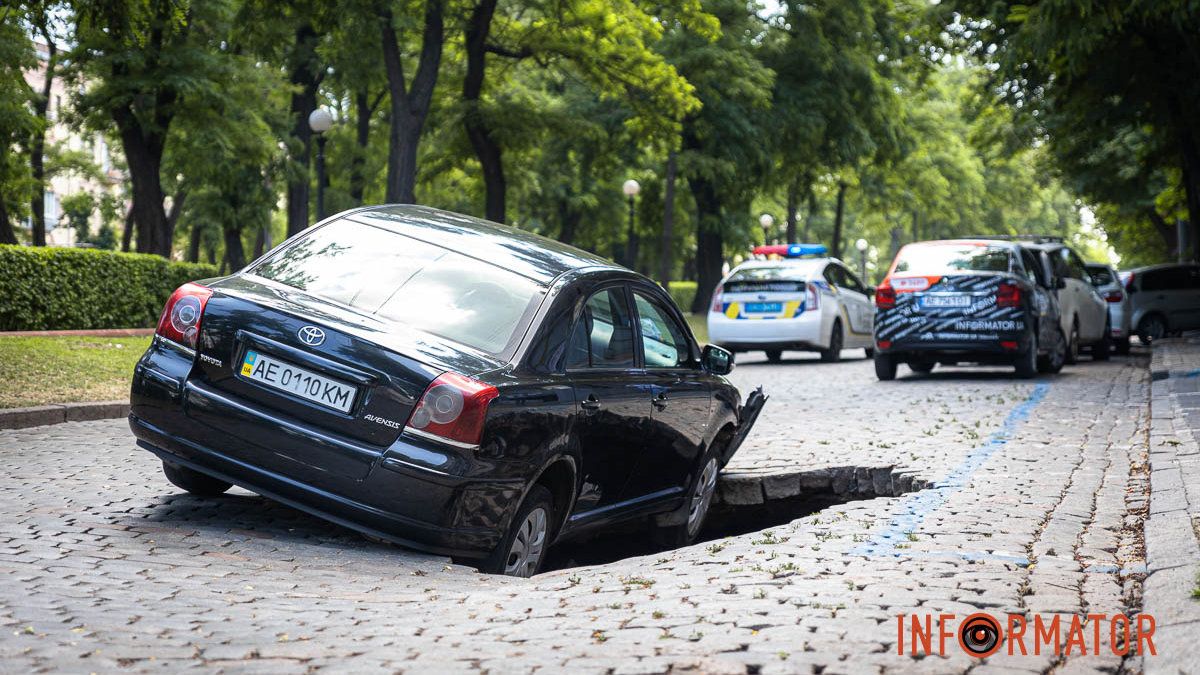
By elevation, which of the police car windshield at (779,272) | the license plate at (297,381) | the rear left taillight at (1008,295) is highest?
the police car windshield at (779,272)

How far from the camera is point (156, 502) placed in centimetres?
728

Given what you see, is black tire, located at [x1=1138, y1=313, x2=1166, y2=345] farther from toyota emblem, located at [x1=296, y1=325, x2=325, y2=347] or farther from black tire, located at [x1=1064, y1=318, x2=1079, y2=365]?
toyota emblem, located at [x1=296, y1=325, x2=325, y2=347]

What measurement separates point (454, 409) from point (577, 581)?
84 cm

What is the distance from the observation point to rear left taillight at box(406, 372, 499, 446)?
5.69m

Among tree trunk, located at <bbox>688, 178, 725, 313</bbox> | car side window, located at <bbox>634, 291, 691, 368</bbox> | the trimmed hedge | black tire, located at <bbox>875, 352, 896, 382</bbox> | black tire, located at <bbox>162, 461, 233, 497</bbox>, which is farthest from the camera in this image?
tree trunk, located at <bbox>688, 178, 725, 313</bbox>

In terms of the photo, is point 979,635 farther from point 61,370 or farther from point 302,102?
point 302,102

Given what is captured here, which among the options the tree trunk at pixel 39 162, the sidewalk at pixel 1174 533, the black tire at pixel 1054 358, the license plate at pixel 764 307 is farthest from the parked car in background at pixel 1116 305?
the tree trunk at pixel 39 162

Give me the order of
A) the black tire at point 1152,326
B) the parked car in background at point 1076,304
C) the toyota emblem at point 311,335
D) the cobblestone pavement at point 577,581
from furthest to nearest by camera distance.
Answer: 1. the black tire at point 1152,326
2. the parked car in background at point 1076,304
3. the toyota emblem at point 311,335
4. the cobblestone pavement at point 577,581

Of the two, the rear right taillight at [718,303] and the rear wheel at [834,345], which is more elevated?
the rear right taillight at [718,303]

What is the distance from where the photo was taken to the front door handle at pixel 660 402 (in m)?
7.11

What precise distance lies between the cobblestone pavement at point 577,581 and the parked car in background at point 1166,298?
76.0ft

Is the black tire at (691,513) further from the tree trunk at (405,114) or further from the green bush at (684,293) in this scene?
the green bush at (684,293)

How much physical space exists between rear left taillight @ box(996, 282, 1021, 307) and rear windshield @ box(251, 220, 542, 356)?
450 inches

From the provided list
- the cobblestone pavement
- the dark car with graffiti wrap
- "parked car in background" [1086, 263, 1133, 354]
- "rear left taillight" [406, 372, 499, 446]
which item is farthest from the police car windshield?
"rear left taillight" [406, 372, 499, 446]
